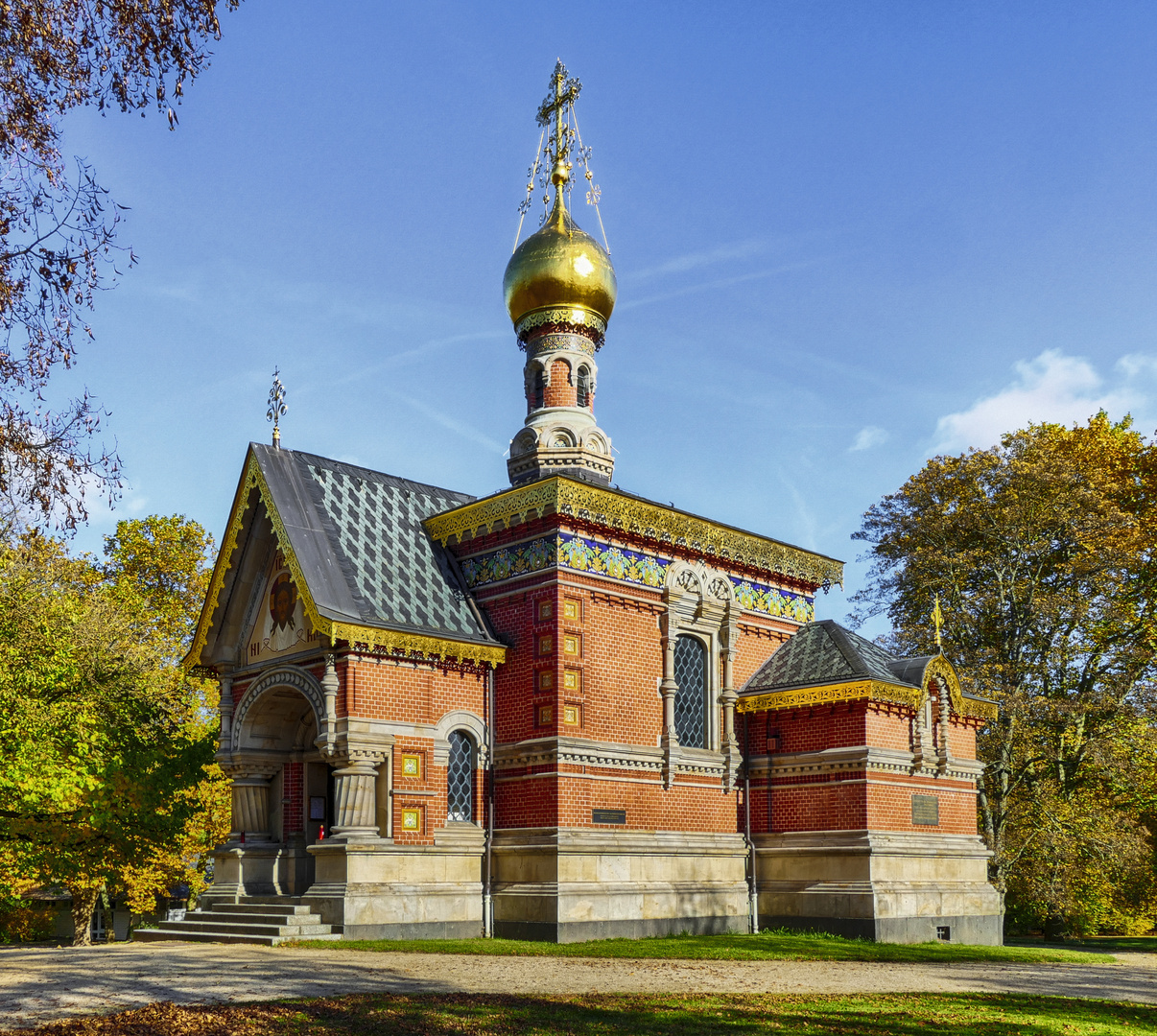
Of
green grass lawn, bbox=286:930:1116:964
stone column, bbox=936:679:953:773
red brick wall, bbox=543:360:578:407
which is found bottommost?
green grass lawn, bbox=286:930:1116:964

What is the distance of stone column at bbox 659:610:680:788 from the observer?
784 inches

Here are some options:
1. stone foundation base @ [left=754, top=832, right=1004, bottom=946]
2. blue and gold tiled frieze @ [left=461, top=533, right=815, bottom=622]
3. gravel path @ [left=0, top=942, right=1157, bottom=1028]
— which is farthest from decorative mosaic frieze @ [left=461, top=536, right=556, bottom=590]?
gravel path @ [left=0, top=942, right=1157, bottom=1028]

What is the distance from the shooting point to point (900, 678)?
20812 millimetres

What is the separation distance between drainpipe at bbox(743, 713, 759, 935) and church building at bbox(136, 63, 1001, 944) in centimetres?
5

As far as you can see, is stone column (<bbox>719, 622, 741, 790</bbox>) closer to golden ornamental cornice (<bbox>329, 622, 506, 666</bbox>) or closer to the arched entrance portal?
golden ornamental cornice (<bbox>329, 622, 506, 666</bbox>)

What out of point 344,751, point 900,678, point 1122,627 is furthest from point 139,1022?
point 1122,627

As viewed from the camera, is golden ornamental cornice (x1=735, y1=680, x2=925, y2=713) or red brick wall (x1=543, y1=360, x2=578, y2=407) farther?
red brick wall (x1=543, y1=360, x2=578, y2=407)

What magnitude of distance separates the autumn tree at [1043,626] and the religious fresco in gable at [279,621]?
14780 millimetres

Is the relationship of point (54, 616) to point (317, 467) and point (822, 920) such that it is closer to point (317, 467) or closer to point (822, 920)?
point (317, 467)

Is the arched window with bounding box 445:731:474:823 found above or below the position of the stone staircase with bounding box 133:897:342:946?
above

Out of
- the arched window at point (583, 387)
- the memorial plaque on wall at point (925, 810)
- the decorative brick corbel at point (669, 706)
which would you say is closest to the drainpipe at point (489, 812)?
the decorative brick corbel at point (669, 706)

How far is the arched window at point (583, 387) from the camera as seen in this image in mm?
23797

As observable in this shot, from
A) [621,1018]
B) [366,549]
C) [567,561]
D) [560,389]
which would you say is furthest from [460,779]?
[621,1018]

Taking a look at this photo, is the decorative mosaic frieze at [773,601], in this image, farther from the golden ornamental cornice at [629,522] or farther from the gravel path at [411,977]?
the gravel path at [411,977]
